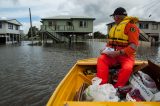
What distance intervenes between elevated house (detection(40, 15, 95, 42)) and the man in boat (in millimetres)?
45829

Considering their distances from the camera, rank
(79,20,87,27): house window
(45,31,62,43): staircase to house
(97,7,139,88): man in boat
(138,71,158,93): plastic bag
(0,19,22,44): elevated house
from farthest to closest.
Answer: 1. (0,19,22,44): elevated house
2. (79,20,87,27): house window
3. (45,31,62,43): staircase to house
4. (97,7,139,88): man in boat
5. (138,71,158,93): plastic bag

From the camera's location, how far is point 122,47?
19.6ft

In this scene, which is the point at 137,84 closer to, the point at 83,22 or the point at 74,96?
the point at 74,96

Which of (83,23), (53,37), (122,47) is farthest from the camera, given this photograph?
(83,23)

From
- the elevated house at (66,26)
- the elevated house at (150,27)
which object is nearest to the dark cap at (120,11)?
the elevated house at (66,26)

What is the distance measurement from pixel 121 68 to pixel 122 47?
44 centimetres

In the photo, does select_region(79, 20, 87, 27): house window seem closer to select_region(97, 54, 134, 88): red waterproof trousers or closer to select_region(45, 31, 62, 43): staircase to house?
select_region(45, 31, 62, 43): staircase to house

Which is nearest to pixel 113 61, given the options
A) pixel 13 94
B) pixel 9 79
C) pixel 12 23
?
pixel 13 94

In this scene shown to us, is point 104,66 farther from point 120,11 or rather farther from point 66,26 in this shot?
point 66,26

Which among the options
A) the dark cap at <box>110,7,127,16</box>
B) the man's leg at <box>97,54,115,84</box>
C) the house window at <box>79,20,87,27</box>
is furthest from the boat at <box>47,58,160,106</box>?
the house window at <box>79,20,87,27</box>

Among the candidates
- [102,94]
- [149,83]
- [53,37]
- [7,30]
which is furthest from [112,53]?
[7,30]

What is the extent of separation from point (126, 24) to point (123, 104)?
2505 mm

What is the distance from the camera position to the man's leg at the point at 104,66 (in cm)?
573

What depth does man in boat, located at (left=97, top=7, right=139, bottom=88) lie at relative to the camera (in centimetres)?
572
